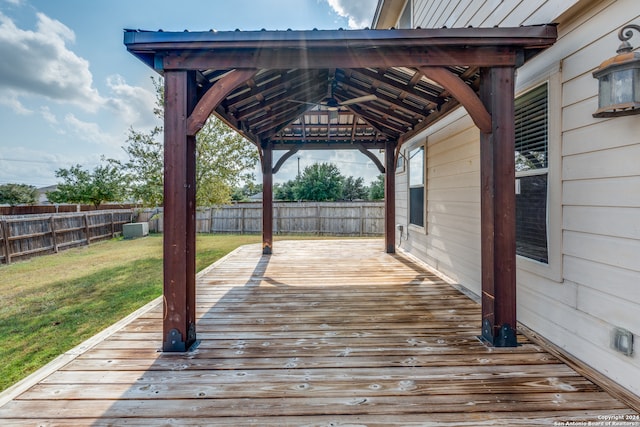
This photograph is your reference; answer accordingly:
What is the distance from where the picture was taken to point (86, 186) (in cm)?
1491

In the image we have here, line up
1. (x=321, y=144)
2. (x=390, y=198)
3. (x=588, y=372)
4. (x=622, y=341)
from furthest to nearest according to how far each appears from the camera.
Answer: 1. (x=321, y=144)
2. (x=390, y=198)
3. (x=588, y=372)
4. (x=622, y=341)

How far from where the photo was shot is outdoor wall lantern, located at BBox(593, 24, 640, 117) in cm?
168

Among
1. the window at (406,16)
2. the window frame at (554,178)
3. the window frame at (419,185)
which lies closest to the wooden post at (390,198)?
the window frame at (419,185)

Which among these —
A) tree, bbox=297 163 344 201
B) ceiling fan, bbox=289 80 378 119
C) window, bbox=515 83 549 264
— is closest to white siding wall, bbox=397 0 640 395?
window, bbox=515 83 549 264

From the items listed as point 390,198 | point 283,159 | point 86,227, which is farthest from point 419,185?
point 86,227

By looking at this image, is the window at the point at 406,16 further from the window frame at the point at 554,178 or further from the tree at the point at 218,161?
the tree at the point at 218,161

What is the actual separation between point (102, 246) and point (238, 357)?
422 inches

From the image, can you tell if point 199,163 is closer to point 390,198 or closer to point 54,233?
point 54,233

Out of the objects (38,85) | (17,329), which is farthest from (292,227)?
(38,85)

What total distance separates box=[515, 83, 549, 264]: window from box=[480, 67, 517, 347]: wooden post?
1.40 ft

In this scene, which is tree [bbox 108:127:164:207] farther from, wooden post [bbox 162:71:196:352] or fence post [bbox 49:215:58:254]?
wooden post [bbox 162:71:196:352]

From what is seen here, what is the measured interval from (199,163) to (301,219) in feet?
16.7

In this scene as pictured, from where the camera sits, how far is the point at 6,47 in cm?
1291

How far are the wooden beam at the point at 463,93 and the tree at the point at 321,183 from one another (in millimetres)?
19878
